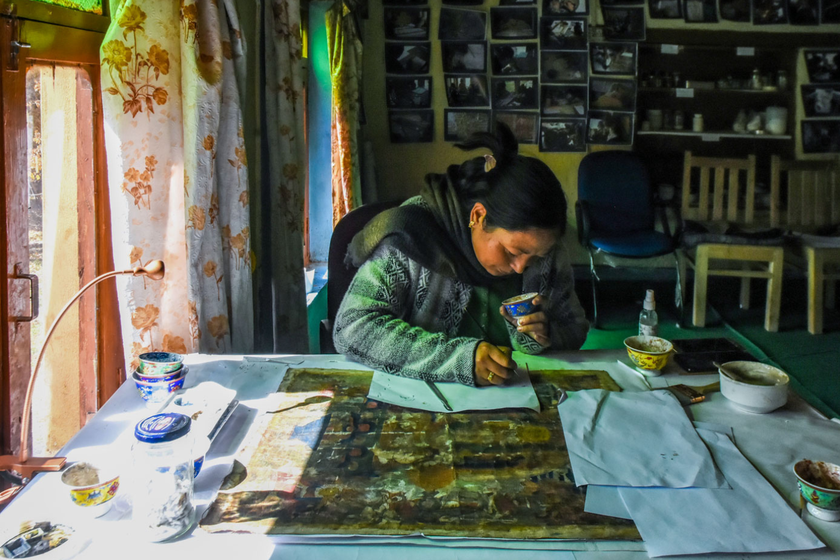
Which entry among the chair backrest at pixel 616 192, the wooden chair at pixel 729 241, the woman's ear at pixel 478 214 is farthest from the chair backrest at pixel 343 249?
the wooden chair at pixel 729 241

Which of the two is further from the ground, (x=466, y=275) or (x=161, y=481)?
(x=466, y=275)

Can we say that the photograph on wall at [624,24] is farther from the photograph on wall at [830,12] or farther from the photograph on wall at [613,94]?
the photograph on wall at [830,12]

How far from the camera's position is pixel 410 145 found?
4.98 meters

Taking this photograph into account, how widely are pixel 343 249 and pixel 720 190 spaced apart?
11.9 ft

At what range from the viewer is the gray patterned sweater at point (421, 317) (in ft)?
4.67

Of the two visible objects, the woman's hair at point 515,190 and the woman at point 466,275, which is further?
the woman's hair at point 515,190

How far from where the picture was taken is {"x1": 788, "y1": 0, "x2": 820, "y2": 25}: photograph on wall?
4.66 metres

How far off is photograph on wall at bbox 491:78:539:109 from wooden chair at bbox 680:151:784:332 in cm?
124

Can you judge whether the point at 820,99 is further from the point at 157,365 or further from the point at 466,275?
the point at 157,365

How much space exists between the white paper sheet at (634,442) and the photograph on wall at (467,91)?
155 inches

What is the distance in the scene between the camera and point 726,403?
1.31 m

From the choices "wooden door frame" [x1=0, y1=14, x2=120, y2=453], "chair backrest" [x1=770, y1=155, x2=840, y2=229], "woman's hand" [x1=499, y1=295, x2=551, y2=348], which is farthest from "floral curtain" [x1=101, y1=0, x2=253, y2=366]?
"chair backrest" [x1=770, y1=155, x2=840, y2=229]

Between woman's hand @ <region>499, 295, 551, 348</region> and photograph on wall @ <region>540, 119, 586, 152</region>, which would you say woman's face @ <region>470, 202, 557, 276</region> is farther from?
photograph on wall @ <region>540, 119, 586, 152</region>

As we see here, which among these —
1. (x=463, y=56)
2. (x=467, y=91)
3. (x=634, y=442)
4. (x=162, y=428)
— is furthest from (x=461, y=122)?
(x=162, y=428)
